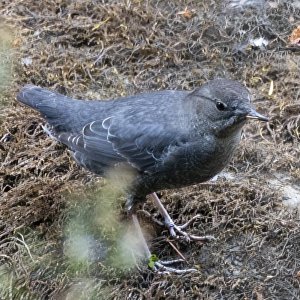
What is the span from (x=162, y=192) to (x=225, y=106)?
3.82 feet

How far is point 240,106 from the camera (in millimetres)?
3609

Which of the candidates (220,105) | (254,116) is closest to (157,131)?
(220,105)

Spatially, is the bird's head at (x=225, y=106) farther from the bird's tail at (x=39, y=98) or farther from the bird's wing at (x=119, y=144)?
the bird's tail at (x=39, y=98)

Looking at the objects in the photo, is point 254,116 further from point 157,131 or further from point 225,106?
point 157,131

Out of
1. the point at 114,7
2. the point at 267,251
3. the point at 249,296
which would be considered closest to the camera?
the point at 249,296

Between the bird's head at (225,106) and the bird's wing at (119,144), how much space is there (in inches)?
9.1

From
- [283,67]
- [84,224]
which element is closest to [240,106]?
[84,224]

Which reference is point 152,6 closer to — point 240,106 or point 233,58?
point 233,58

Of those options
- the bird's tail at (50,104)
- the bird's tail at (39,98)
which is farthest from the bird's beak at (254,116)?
the bird's tail at (39,98)

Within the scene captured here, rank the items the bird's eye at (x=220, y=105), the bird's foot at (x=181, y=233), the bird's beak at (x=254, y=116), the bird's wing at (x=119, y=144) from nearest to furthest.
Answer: the bird's beak at (x=254, y=116)
the bird's eye at (x=220, y=105)
the bird's wing at (x=119, y=144)
the bird's foot at (x=181, y=233)

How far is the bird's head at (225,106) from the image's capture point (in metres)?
3.61

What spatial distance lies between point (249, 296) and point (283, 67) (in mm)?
2313

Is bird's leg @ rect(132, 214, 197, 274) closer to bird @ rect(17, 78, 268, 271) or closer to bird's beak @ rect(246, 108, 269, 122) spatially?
bird @ rect(17, 78, 268, 271)

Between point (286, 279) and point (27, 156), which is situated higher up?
point (27, 156)
